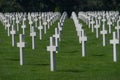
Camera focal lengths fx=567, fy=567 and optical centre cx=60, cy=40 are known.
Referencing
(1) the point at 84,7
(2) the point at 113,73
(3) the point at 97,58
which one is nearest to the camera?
(2) the point at 113,73

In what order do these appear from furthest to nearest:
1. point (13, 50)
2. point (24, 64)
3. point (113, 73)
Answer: point (13, 50), point (24, 64), point (113, 73)

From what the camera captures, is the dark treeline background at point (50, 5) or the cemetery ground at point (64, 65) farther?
the dark treeline background at point (50, 5)

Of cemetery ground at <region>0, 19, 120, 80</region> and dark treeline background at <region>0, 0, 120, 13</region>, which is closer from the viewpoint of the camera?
cemetery ground at <region>0, 19, 120, 80</region>

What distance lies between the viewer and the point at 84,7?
69.9 meters

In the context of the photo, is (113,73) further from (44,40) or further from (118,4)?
(118,4)

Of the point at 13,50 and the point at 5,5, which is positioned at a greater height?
the point at 5,5

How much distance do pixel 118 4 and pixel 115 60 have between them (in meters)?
49.9

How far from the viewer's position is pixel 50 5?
63.9m

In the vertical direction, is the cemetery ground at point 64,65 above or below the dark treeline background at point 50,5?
below

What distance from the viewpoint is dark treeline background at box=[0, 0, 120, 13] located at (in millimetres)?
62344

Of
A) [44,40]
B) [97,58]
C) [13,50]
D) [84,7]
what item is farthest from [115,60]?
[84,7]

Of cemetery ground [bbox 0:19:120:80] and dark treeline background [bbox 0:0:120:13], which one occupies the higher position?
dark treeline background [bbox 0:0:120:13]

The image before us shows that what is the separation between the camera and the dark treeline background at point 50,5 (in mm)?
62344

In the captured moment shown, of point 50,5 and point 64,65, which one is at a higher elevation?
point 50,5
